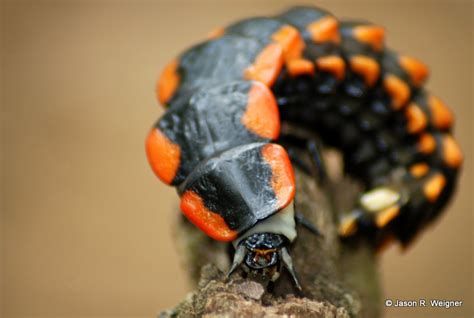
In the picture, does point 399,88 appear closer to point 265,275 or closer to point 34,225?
point 265,275

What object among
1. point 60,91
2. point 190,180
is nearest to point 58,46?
point 60,91

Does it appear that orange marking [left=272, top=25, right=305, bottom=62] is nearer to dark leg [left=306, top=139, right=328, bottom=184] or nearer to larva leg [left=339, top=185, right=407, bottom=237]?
dark leg [left=306, top=139, right=328, bottom=184]

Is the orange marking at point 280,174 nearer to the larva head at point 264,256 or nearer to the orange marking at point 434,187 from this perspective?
the larva head at point 264,256

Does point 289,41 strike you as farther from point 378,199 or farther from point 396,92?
point 378,199

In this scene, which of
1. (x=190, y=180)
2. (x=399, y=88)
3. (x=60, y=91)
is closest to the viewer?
(x=190, y=180)

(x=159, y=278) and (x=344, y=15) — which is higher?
(x=344, y=15)

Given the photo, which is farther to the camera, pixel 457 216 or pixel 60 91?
pixel 60 91

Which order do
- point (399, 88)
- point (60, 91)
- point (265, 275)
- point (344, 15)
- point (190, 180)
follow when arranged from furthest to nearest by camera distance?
point (344, 15) < point (60, 91) < point (399, 88) < point (190, 180) < point (265, 275)
